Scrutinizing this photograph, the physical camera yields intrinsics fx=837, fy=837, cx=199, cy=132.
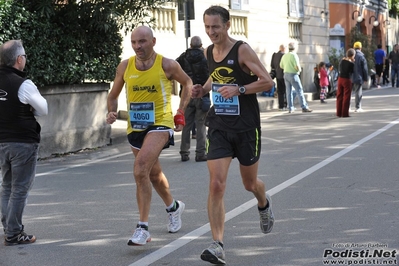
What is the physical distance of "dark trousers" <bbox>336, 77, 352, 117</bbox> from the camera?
776 inches

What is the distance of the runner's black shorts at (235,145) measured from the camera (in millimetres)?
6660

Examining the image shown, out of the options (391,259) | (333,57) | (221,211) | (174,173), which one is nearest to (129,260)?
(221,211)

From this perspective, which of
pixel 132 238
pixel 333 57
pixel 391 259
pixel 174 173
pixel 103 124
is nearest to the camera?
pixel 391 259

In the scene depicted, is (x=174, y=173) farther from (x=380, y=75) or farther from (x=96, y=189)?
(x=380, y=75)

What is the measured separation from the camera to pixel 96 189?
10336 mm

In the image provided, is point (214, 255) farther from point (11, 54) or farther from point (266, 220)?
point (11, 54)

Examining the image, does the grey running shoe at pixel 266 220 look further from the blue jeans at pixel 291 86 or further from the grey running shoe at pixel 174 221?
the blue jeans at pixel 291 86

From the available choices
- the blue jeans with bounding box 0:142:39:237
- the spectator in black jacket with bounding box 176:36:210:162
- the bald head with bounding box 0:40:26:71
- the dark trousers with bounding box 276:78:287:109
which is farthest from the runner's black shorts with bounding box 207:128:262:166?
the dark trousers with bounding box 276:78:287:109

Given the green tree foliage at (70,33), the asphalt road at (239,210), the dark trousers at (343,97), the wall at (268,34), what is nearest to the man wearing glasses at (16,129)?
the asphalt road at (239,210)

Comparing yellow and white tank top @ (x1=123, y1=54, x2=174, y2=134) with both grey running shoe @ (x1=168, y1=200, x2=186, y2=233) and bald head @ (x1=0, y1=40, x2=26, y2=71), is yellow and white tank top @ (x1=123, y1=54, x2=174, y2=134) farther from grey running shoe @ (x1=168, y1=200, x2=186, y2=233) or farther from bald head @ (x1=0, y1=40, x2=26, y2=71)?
bald head @ (x1=0, y1=40, x2=26, y2=71)

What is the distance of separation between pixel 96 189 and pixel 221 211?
4.14m

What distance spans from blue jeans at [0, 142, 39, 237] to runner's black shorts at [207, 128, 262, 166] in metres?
1.72

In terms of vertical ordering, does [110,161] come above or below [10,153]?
below

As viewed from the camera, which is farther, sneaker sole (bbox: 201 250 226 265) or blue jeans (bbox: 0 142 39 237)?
blue jeans (bbox: 0 142 39 237)
